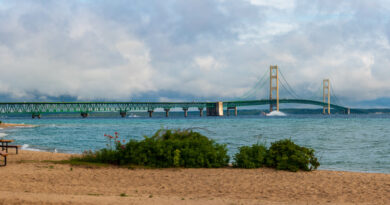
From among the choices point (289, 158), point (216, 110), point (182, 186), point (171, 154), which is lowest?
point (182, 186)

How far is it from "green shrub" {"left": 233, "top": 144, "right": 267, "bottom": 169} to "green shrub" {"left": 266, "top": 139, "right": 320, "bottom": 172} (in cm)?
22

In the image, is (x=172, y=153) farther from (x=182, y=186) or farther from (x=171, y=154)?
(x=182, y=186)

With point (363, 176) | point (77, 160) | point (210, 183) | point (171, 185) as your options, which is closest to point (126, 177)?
point (171, 185)

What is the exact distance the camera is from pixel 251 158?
13.9m

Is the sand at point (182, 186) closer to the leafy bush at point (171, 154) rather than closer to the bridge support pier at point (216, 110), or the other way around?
the leafy bush at point (171, 154)

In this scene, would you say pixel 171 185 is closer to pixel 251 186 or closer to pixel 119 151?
pixel 251 186

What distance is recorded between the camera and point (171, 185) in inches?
422

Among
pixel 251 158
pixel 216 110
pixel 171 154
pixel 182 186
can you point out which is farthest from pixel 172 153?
pixel 216 110

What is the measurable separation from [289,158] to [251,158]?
127 cm

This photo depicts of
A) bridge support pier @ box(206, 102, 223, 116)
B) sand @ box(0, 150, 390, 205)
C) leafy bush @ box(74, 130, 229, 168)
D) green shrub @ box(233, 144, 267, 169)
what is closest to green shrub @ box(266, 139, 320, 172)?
green shrub @ box(233, 144, 267, 169)

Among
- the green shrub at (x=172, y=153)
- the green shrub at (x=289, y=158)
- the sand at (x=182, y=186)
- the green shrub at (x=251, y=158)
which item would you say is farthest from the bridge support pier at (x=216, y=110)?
the sand at (x=182, y=186)

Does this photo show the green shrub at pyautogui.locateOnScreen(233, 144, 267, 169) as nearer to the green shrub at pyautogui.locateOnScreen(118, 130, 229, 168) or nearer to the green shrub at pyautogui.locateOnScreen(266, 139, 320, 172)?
the green shrub at pyautogui.locateOnScreen(266, 139, 320, 172)

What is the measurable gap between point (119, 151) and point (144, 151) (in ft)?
3.15

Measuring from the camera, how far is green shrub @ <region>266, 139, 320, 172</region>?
13.4 metres
